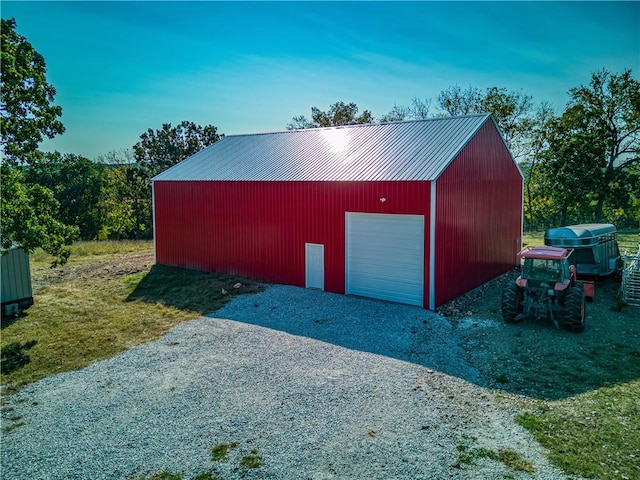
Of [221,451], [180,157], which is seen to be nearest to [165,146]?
[180,157]

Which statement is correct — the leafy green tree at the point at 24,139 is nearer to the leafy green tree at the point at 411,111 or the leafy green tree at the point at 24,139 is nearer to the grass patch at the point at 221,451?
the grass patch at the point at 221,451

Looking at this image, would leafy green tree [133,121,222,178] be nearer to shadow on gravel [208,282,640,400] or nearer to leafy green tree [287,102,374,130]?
leafy green tree [287,102,374,130]

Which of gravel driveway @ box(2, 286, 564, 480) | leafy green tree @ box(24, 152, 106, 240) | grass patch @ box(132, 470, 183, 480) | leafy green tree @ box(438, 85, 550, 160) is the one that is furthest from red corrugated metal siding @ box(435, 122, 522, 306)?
leafy green tree @ box(24, 152, 106, 240)

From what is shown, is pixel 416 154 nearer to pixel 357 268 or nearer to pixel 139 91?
pixel 357 268

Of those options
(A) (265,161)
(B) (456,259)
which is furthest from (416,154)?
(A) (265,161)

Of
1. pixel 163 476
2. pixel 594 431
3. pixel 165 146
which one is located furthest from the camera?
pixel 165 146

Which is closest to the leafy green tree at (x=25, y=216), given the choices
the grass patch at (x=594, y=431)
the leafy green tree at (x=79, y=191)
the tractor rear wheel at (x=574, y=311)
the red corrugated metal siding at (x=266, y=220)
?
the red corrugated metal siding at (x=266, y=220)

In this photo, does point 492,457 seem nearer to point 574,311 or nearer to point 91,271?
point 574,311
